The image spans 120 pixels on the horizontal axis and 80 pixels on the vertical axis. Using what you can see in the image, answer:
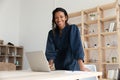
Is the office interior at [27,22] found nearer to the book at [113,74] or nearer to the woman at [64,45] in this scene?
the book at [113,74]

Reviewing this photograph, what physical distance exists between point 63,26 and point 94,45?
228 centimetres

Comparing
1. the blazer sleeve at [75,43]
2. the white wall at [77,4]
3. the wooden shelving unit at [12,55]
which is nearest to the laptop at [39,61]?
the blazer sleeve at [75,43]

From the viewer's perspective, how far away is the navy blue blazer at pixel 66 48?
5.65 ft

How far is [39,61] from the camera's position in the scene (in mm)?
1482

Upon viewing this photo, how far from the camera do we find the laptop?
144cm

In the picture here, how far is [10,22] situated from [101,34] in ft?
10.5

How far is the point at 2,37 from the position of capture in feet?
18.4

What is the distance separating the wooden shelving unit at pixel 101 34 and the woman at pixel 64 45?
6.17 ft

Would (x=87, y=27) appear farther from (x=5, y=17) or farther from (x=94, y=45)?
(x=5, y=17)

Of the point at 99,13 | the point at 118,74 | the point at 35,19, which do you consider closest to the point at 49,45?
the point at 118,74

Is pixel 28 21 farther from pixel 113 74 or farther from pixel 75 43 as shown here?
pixel 75 43

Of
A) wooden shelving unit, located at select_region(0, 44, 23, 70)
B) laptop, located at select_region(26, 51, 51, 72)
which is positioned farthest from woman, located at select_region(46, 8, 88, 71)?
wooden shelving unit, located at select_region(0, 44, 23, 70)

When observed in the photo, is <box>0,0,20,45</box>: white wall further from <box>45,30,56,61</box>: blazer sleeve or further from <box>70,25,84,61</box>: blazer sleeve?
<box>70,25,84,61</box>: blazer sleeve

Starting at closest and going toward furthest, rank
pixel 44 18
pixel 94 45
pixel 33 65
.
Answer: pixel 33 65
pixel 94 45
pixel 44 18
